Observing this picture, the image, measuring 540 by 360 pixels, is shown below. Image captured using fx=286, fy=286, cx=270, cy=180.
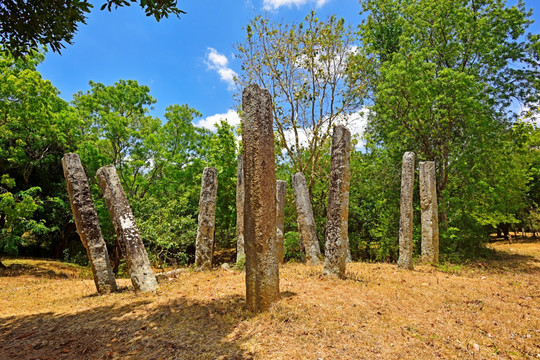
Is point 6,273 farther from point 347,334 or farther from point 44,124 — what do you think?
point 347,334

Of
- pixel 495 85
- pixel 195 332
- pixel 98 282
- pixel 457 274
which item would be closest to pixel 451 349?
pixel 195 332

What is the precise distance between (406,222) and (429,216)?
153 centimetres

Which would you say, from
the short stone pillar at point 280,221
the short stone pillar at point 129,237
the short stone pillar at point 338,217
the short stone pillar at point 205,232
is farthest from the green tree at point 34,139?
the short stone pillar at point 338,217

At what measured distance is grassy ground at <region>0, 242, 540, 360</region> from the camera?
162 inches

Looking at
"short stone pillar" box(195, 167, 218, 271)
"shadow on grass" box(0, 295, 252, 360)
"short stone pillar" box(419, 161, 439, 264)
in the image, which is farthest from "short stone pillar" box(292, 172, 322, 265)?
"shadow on grass" box(0, 295, 252, 360)

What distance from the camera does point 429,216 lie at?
1085 cm

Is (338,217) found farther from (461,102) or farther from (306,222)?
(461,102)

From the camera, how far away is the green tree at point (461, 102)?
1316cm

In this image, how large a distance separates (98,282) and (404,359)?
7.56 m

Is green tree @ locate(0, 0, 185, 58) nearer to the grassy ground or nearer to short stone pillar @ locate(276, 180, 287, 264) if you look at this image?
the grassy ground

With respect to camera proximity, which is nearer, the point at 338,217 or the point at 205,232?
the point at 338,217

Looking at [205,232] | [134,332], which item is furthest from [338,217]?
[134,332]

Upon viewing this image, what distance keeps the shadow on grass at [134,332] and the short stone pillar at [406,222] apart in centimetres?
656

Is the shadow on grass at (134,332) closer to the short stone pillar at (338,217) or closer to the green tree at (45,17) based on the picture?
the short stone pillar at (338,217)
